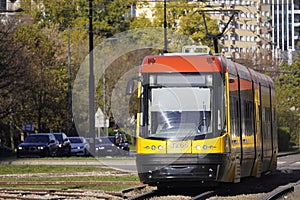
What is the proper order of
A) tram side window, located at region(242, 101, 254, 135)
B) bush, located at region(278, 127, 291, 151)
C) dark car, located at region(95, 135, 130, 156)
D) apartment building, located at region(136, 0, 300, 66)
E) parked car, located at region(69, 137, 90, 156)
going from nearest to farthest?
tram side window, located at region(242, 101, 254, 135)
dark car, located at region(95, 135, 130, 156)
parked car, located at region(69, 137, 90, 156)
bush, located at region(278, 127, 291, 151)
apartment building, located at region(136, 0, 300, 66)

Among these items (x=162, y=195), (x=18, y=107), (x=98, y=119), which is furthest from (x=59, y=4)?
(x=162, y=195)

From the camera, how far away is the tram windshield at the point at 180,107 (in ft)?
72.8

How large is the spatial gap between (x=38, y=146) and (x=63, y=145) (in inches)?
187

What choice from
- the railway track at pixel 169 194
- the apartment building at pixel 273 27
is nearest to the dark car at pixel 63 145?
the railway track at pixel 169 194

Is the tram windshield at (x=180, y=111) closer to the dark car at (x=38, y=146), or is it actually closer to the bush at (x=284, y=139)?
the dark car at (x=38, y=146)

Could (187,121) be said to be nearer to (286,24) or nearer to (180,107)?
(180,107)

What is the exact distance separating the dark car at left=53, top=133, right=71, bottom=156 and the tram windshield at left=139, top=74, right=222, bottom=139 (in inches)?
1488

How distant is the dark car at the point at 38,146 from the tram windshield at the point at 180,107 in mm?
33263

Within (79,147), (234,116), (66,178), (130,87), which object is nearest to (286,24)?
(79,147)

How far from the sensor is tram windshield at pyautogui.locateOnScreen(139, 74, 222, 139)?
874 inches

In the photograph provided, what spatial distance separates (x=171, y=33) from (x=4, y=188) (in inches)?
2292

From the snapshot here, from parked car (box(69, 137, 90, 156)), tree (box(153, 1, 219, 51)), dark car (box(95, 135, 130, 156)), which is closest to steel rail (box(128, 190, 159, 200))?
dark car (box(95, 135, 130, 156))

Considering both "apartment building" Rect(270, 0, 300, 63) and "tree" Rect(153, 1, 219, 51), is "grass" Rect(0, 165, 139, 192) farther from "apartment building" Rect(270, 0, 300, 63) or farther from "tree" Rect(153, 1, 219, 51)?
"apartment building" Rect(270, 0, 300, 63)

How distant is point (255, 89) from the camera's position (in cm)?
2770
